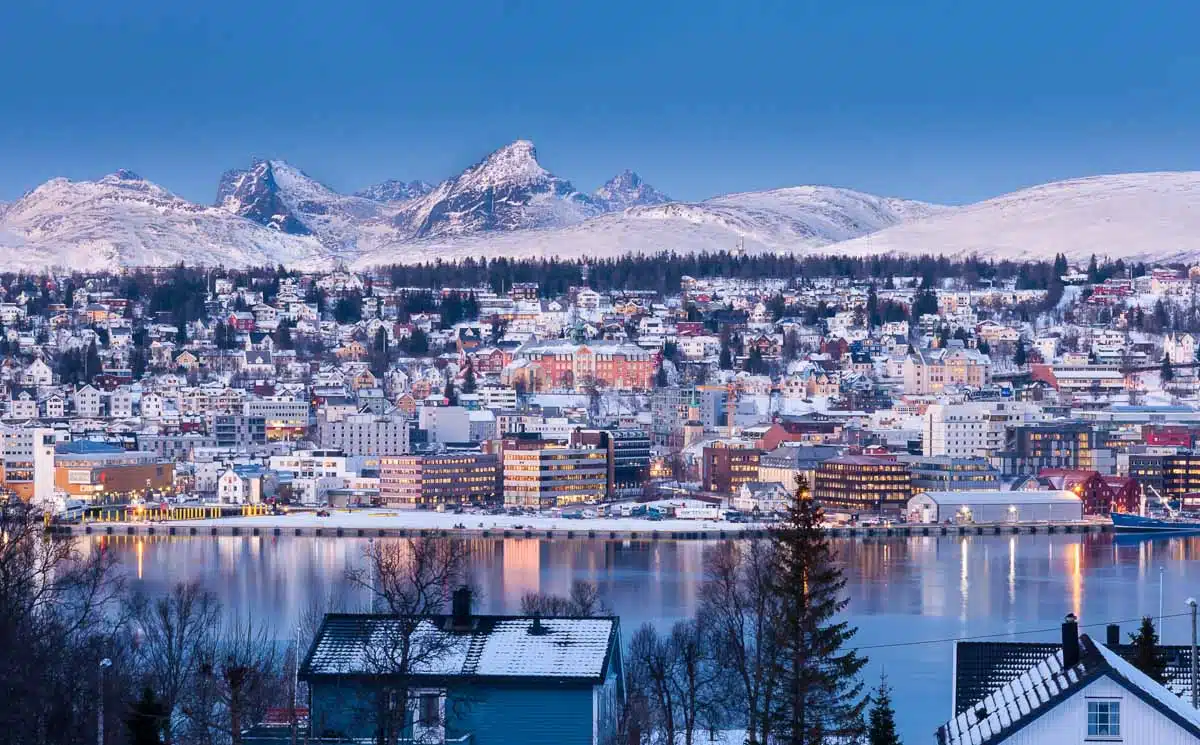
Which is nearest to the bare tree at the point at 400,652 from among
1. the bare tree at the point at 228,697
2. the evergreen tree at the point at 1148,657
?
the bare tree at the point at 228,697

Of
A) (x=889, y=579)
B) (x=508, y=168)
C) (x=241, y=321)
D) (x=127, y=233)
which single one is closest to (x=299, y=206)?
(x=508, y=168)

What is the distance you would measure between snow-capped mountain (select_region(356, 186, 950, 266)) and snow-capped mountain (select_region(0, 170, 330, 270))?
14.9 feet

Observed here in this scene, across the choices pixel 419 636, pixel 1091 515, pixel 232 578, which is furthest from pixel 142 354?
pixel 419 636

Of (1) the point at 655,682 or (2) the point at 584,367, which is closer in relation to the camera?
(1) the point at 655,682

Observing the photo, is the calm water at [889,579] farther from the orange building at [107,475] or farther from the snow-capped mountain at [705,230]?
the snow-capped mountain at [705,230]

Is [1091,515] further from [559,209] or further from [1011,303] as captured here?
[559,209]

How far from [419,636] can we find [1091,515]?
2119 cm

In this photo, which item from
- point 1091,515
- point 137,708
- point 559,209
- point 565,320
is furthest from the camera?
point 559,209

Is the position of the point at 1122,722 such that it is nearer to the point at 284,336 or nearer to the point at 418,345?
the point at 418,345

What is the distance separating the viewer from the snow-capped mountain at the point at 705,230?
2768 inches

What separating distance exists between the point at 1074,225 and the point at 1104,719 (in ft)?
207

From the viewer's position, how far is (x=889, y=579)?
1819 centimetres

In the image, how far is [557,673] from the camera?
6.38 metres

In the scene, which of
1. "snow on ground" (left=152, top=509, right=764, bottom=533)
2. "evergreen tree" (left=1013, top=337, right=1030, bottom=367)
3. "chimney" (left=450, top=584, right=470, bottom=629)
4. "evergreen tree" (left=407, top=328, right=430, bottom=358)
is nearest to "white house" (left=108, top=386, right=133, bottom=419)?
"evergreen tree" (left=407, top=328, right=430, bottom=358)
